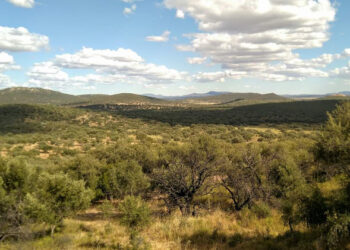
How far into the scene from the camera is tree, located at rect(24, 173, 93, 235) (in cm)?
1017

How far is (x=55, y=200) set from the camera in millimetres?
11102

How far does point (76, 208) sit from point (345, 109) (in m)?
12.6

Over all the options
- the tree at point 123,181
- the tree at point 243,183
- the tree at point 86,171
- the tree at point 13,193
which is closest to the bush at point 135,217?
the tree at point 13,193

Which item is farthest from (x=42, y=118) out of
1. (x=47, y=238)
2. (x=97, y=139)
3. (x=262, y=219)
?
(x=262, y=219)

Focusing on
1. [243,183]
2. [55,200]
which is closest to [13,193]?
[55,200]

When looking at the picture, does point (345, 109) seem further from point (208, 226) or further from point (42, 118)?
point (42, 118)

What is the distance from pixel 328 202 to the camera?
23.1 ft

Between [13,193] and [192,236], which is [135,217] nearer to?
[192,236]

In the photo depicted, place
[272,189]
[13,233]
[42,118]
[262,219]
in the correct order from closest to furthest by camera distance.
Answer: [13,233]
[262,219]
[272,189]
[42,118]

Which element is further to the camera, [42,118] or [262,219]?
[42,118]

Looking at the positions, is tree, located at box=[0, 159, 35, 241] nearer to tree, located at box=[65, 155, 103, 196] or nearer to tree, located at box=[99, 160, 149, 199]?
tree, located at box=[65, 155, 103, 196]

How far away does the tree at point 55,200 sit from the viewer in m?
10.2

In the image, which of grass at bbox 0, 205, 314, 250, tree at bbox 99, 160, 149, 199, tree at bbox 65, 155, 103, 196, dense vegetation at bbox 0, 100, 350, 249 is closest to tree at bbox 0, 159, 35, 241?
dense vegetation at bbox 0, 100, 350, 249

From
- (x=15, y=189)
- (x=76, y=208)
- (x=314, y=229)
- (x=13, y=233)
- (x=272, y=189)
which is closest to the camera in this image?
(x=314, y=229)
